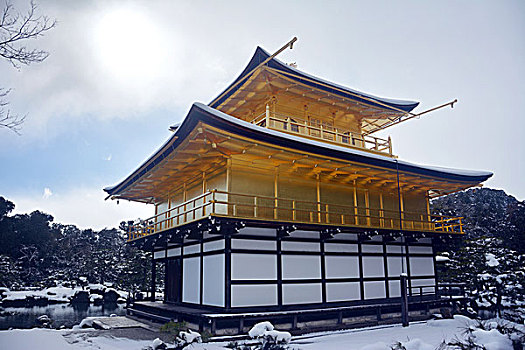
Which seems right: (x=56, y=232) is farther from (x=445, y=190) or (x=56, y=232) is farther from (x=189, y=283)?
(x=445, y=190)

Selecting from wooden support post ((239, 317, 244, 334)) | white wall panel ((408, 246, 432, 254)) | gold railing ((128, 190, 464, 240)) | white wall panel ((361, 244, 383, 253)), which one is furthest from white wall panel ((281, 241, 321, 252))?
white wall panel ((408, 246, 432, 254))

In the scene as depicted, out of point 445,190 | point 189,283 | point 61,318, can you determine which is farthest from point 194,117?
point 61,318

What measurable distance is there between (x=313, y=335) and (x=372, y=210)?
6038 mm

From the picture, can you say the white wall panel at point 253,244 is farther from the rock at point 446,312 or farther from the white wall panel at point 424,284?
the rock at point 446,312

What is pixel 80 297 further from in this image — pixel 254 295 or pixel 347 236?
pixel 347 236

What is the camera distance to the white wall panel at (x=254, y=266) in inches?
474

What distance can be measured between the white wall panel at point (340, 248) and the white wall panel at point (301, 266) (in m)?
0.58

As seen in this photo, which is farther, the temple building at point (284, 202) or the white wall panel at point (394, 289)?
the white wall panel at point (394, 289)

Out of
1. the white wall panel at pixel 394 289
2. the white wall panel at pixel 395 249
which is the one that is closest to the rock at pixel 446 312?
the white wall panel at pixel 394 289

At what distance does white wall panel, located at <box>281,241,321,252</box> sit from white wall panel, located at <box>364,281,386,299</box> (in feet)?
9.20

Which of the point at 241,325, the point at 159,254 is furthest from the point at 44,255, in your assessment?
the point at 241,325

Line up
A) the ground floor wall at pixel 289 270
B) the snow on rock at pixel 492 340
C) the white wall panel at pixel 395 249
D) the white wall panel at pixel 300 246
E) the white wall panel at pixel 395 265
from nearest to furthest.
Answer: the snow on rock at pixel 492 340, the ground floor wall at pixel 289 270, the white wall panel at pixel 300 246, the white wall panel at pixel 395 265, the white wall panel at pixel 395 249

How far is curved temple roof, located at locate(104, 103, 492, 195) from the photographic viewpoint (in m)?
10.7

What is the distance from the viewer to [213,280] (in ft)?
41.9
